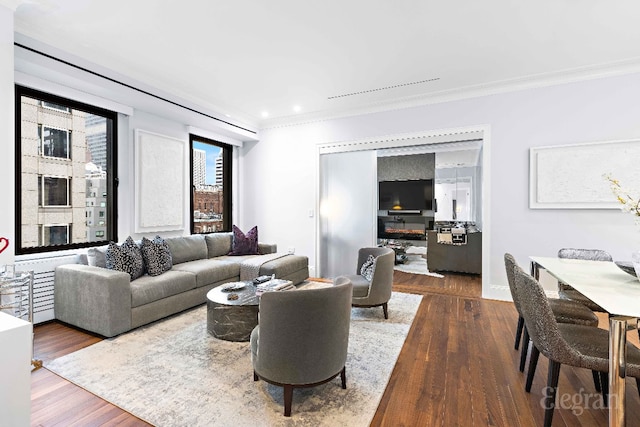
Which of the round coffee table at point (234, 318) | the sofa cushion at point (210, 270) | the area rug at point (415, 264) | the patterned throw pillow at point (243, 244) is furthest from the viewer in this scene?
the area rug at point (415, 264)

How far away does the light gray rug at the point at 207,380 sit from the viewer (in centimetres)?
180

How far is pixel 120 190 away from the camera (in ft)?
13.2

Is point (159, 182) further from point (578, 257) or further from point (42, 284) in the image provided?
point (578, 257)

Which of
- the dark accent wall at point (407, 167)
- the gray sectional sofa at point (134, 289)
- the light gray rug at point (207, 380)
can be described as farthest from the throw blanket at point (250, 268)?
the dark accent wall at point (407, 167)

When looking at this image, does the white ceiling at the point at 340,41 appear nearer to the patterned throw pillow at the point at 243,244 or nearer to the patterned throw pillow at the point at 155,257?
the patterned throw pillow at the point at 155,257

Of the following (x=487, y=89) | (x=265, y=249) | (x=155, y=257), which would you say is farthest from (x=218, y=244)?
(x=487, y=89)

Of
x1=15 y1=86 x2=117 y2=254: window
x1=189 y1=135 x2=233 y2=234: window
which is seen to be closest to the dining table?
x1=15 y1=86 x2=117 y2=254: window

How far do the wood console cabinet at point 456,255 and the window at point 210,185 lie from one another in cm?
396

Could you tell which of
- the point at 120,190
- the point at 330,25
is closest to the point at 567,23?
the point at 330,25

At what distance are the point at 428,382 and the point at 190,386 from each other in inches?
64.9

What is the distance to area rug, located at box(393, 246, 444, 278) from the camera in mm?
5992

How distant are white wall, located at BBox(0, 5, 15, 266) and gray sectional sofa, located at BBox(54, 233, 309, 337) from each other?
2.11 ft

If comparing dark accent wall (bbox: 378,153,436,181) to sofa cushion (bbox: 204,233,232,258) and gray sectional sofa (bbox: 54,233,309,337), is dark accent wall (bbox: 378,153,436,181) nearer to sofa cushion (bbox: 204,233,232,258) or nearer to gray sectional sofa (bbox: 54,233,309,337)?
sofa cushion (bbox: 204,233,232,258)

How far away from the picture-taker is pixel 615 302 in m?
1.52
